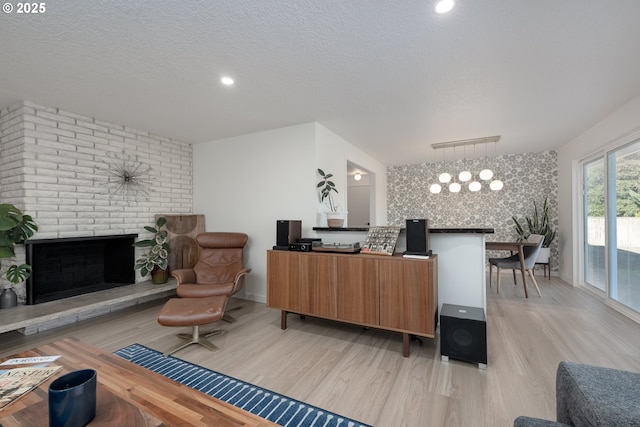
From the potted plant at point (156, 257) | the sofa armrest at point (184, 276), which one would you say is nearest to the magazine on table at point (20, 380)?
the sofa armrest at point (184, 276)

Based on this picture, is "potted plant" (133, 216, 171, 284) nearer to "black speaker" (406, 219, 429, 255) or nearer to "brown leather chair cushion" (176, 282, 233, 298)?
"brown leather chair cushion" (176, 282, 233, 298)

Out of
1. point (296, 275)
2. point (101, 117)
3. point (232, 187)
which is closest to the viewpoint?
point (296, 275)

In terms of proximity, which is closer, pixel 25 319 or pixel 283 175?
pixel 25 319

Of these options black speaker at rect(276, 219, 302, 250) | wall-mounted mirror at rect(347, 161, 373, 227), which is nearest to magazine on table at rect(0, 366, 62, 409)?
black speaker at rect(276, 219, 302, 250)

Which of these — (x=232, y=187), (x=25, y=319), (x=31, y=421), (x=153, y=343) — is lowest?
(x=153, y=343)

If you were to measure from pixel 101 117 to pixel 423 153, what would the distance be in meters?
5.39

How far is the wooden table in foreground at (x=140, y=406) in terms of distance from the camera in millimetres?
956

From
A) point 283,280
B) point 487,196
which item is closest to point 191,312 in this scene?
point 283,280

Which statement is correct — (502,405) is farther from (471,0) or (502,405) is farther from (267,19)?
(267,19)

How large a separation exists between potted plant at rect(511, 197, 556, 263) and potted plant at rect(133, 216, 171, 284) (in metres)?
6.29

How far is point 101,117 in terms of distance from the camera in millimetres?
3346

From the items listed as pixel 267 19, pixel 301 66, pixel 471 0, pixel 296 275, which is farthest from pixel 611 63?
pixel 296 275

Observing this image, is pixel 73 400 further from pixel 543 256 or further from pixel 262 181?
pixel 543 256

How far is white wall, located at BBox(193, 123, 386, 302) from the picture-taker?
356 centimetres
